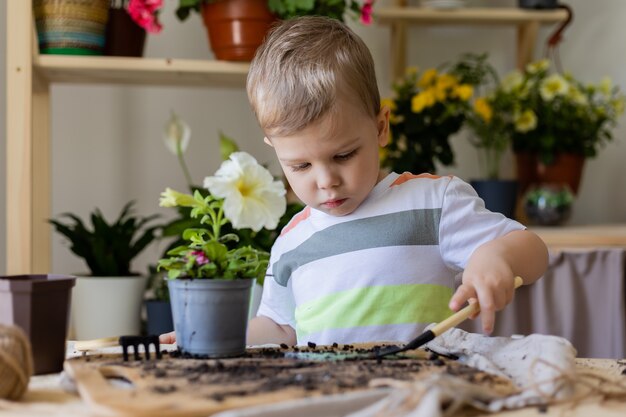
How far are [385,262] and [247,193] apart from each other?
0.38 m

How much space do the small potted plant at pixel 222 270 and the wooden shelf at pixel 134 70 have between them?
1.30 m

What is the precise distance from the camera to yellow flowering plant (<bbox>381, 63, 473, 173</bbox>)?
2.36 meters

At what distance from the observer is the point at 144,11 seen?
81.9 inches

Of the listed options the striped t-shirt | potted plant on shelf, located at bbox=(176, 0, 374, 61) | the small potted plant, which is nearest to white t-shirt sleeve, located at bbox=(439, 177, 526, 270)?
the striped t-shirt

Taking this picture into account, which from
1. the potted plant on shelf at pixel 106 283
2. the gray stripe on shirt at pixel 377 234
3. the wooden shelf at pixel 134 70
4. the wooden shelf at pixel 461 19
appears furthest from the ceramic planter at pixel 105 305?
the wooden shelf at pixel 461 19

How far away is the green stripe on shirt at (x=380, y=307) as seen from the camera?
1186 mm

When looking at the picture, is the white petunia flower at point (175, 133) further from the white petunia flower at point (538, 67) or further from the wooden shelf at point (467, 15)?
the white petunia flower at point (538, 67)

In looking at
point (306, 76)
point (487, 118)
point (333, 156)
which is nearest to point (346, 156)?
point (333, 156)

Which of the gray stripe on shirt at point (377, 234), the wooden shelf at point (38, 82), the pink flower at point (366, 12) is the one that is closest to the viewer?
the gray stripe on shirt at point (377, 234)

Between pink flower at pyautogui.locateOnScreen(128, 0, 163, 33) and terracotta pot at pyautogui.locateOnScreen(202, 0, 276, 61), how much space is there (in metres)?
0.15

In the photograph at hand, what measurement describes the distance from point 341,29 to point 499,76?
165cm

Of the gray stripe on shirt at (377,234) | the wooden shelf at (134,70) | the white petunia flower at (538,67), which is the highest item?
the white petunia flower at (538,67)

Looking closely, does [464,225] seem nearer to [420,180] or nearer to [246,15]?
[420,180]

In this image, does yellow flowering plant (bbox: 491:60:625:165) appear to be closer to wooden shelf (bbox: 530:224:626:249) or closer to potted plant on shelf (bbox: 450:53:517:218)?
potted plant on shelf (bbox: 450:53:517:218)
